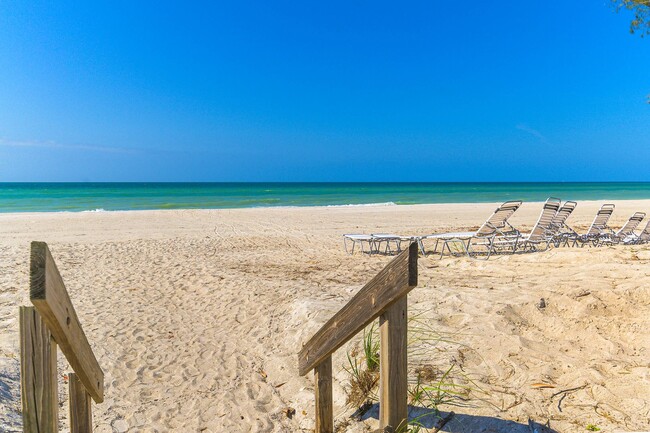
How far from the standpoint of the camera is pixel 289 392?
3992 millimetres

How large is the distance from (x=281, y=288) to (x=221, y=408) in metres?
3.10

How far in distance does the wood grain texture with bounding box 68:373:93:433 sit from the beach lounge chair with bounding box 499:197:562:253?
28.0 ft

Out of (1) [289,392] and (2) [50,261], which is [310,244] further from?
(2) [50,261]

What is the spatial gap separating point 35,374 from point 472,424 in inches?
90.9

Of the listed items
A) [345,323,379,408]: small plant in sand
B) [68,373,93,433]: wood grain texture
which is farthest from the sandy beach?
[68,373,93,433]: wood grain texture

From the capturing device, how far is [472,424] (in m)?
2.79

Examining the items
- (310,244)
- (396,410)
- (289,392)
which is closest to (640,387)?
(396,410)

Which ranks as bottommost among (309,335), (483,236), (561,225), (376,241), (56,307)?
(309,335)

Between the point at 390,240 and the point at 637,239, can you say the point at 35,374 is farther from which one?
the point at 637,239

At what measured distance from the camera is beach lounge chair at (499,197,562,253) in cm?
952

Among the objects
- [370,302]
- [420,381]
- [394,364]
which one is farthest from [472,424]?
[370,302]

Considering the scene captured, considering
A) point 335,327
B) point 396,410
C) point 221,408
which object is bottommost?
point 221,408

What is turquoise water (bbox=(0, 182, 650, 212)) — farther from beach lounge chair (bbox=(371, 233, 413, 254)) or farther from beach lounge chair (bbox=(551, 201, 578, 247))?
beach lounge chair (bbox=(551, 201, 578, 247))

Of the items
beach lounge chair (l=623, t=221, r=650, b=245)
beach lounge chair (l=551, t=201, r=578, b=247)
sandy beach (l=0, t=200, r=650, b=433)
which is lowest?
sandy beach (l=0, t=200, r=650, b=433)
